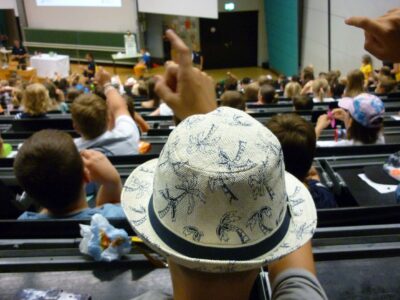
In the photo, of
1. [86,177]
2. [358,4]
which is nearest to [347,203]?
[86,177]

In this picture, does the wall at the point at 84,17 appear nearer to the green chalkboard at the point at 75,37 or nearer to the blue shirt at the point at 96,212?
the green chalkboard at the point at 75,37

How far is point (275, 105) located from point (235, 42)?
975 cm

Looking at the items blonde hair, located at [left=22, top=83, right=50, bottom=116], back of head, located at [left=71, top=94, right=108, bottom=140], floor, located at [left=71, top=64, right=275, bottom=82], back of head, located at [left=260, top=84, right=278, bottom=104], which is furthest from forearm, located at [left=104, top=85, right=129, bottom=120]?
floor, located at [left=71, top=64, right=275, bottom=82]

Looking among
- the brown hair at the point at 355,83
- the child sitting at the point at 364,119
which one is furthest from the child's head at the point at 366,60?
the child sitting at the point at 364,119

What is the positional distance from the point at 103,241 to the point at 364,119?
80.8 inches

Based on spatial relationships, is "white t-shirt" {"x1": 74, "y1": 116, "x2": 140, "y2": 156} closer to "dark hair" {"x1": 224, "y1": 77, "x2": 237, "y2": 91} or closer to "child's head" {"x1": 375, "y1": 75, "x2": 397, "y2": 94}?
"child's head" {"x1": 375, "y1": 75, "x2": 397, "y2": 94}

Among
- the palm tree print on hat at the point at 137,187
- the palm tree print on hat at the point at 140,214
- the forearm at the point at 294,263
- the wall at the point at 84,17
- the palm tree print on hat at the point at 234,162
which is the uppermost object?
the wall at the point at 84,17

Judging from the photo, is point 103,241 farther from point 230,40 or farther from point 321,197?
point 230,40

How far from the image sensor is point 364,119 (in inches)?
113

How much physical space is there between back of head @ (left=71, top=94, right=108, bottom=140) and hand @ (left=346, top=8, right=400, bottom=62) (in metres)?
1.99

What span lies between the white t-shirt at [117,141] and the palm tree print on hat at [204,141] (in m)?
2.04

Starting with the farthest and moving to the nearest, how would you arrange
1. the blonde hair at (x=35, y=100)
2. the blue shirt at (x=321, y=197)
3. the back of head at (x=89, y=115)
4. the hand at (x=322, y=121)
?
the blonde hair at (x=35, y=100) < the hand at (x=322, y=121) < the back of head at (x=89, y=115) < the blue shirt at (x=321, y=197)

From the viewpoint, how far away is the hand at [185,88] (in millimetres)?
1264

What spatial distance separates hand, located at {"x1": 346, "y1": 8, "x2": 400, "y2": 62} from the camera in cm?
100
